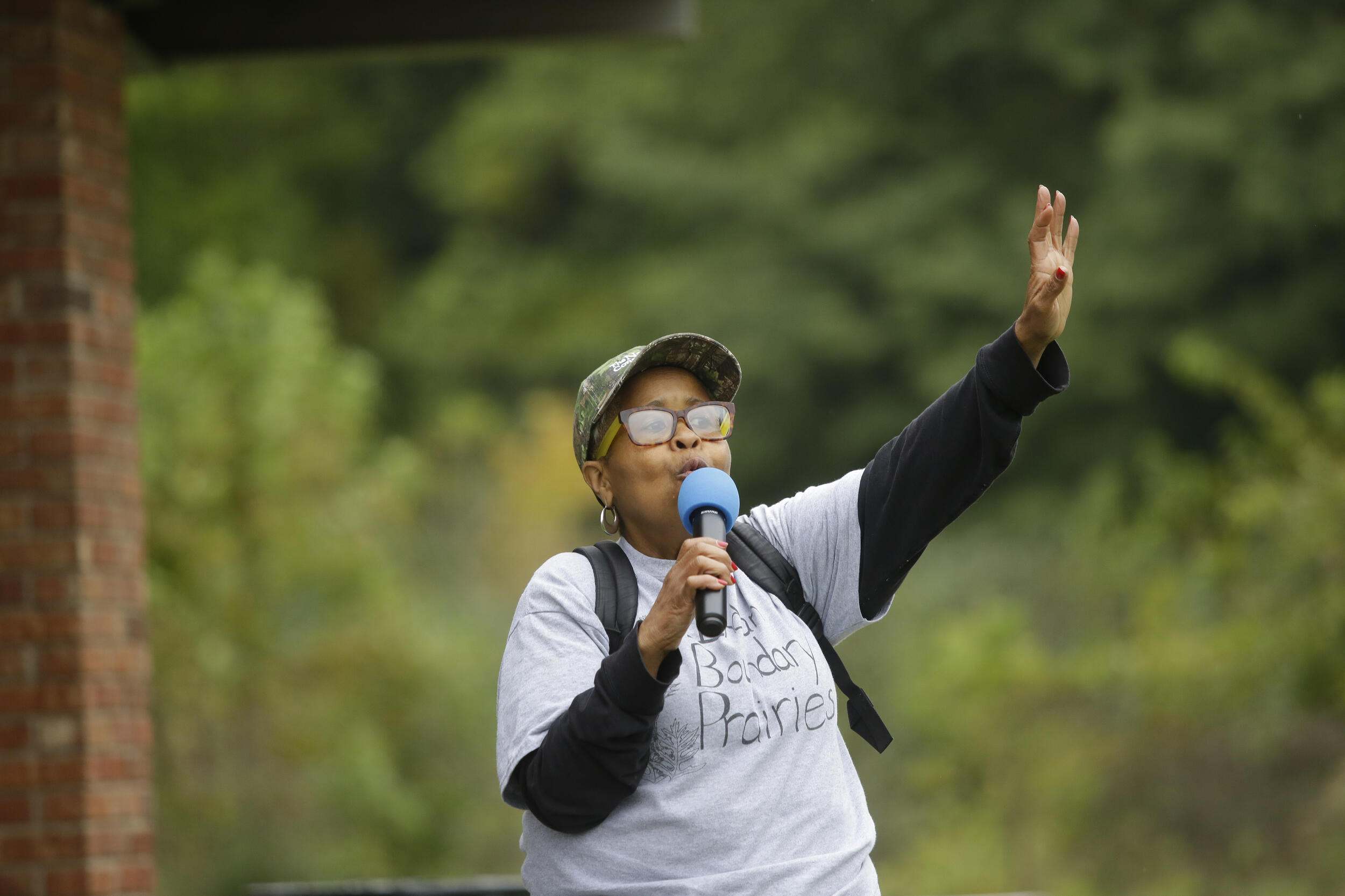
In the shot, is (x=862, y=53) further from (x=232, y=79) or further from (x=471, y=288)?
(x=232, y=79)

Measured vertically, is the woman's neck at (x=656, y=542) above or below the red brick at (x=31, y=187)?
below

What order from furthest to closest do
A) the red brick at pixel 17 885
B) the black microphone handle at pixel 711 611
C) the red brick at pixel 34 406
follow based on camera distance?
the red brick at pixel 34 406 → the red brick at pixel 17 885 → the black microphone handle at pixel 711 611

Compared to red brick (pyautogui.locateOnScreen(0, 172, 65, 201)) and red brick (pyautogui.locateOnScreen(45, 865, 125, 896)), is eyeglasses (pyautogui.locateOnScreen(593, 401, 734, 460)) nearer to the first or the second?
red brick (pyautogui.locateOnScreen(45, 865, 125, 896))

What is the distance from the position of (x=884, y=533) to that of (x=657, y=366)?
498 mm

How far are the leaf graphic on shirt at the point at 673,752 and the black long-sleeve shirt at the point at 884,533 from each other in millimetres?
58

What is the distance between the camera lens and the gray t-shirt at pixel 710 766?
2471mm

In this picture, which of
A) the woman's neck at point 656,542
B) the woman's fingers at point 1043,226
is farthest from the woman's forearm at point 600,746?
the woman's fingers at point 1043,226

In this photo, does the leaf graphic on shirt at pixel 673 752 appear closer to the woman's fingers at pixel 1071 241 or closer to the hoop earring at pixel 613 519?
→ the hoop earring at pixel 613 519

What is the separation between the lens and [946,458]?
258 cm

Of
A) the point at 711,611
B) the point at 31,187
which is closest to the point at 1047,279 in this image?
the point at 711,611

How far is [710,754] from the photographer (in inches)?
98.4

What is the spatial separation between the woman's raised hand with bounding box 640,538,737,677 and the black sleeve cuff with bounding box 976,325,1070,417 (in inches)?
20.8

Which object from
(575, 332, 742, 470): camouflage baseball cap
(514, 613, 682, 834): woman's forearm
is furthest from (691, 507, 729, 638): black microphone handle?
(575, 332, 742, 470): camouflage baseball cap

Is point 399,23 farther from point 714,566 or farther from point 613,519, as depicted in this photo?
point 714,566
